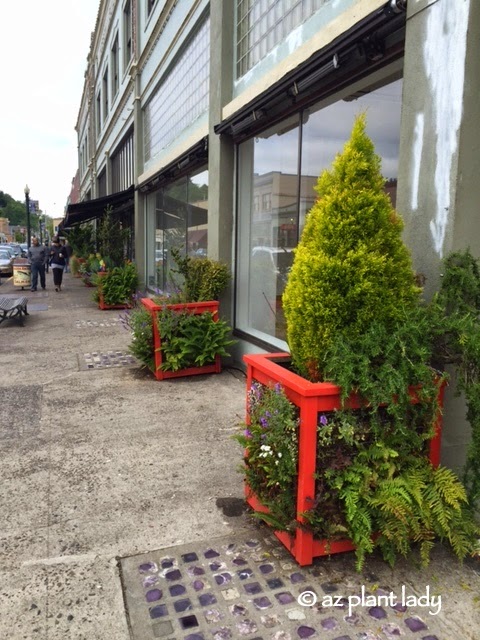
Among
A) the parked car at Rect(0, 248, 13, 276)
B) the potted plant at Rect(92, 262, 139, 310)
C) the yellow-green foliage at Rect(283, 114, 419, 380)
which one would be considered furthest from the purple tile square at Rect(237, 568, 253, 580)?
the parked car at Rect(0, 248, 13, 276)

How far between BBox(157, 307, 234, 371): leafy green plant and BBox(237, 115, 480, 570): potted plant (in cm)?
375

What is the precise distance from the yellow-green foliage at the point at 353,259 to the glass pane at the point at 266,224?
→ 3.27 metres

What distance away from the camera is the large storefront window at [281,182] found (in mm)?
4910

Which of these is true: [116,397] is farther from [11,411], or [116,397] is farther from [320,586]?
[320,586]

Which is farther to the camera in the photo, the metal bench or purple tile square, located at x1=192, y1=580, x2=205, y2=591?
the metal bench

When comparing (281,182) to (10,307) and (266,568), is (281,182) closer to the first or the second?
(266,568)

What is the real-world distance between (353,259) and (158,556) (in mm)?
1980

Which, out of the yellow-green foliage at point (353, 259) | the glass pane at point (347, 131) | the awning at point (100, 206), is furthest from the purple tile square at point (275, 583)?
the awning at point (100, 206)

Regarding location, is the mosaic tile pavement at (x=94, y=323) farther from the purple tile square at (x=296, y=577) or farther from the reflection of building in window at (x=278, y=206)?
the purple tile square at (x=296, y=577)

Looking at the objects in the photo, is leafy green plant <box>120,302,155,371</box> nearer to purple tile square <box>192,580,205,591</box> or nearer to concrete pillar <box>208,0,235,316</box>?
concrete pillar <box>208,0,235,316</box>

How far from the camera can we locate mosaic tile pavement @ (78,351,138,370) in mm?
7605

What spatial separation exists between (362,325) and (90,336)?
7861 millimetres

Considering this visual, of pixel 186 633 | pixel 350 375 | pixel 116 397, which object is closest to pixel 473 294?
pixel 350 375

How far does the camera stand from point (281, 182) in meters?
6.64
